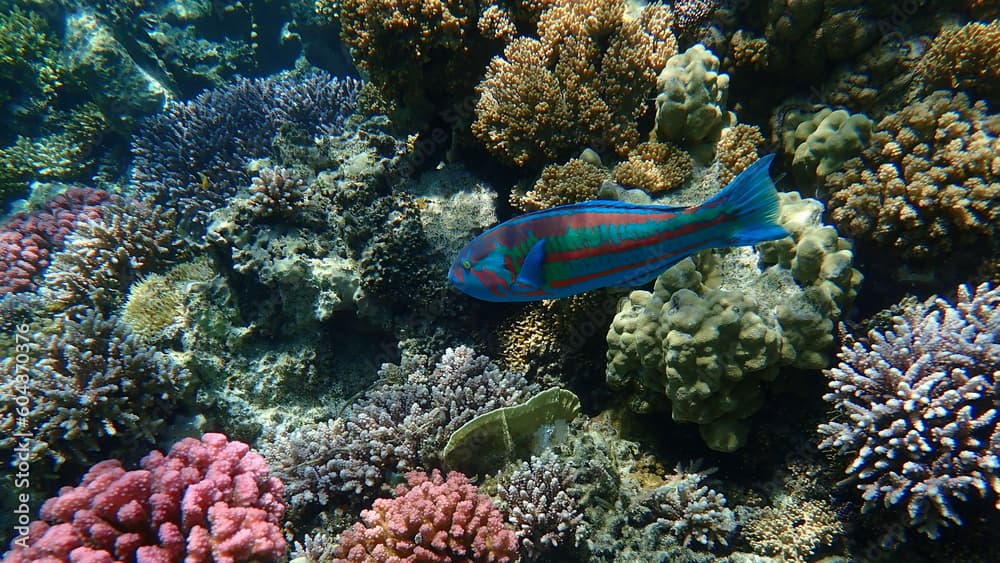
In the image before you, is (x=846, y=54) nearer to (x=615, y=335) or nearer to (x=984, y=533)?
(x=615, y=335)

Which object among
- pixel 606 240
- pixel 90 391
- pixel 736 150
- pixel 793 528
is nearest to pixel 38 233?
pixel 90 391

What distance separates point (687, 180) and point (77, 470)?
20.6ft

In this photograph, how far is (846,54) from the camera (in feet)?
13.9

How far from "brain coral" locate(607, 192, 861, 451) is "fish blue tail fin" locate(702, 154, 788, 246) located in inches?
60.1

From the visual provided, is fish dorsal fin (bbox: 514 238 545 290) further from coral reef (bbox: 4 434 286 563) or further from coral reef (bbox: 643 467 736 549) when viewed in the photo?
coral reef (bbox: 4 434 286 563)

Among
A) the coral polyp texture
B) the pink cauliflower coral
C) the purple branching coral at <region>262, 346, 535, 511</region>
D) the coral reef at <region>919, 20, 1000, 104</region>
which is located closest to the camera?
the pink cauliflower coral

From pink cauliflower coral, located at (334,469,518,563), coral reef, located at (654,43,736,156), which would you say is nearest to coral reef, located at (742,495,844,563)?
pink cauliflower coral, located at (334,469,518,563)

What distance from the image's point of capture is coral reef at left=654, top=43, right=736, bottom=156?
4.22m

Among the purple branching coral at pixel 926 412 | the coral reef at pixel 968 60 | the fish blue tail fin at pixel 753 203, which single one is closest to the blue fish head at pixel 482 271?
the fish blue tail fin at pixel 753 203

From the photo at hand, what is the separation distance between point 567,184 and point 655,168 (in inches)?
33.2

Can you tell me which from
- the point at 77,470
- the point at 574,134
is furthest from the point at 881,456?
the point at 77,470

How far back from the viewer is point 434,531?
3182mm

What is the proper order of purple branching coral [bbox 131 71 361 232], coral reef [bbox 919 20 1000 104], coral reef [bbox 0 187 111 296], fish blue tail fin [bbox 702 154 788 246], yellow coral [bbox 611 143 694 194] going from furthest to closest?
purple branching coral [bbox 131 71 361 232]
coral reef [bbox 0 187 111 296]
yellow coral [bbox 611 143 694 194]
coral reef [bbox 919 20 1000 104]
fish blue tail fin [bbox 702 154 788 246]

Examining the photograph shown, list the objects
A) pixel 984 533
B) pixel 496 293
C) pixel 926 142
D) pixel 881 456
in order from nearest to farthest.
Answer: pixel 496 293, pixel 984 533, pixel 881 456, pixel 926 142
